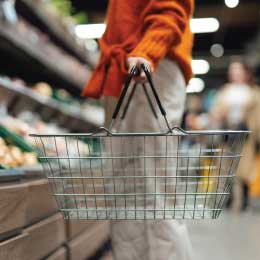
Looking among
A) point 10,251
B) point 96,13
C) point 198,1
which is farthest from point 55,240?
point 96,13

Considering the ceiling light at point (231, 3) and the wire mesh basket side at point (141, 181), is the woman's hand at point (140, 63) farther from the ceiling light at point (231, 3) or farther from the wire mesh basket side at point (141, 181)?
the ceiling light at point (231, 3)

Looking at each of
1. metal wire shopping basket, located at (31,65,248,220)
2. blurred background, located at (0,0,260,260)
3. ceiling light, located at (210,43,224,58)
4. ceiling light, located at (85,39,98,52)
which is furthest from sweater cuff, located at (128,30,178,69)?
ceiling light, located at (210,43,224,58)

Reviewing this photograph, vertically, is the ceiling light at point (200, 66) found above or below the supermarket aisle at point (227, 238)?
below

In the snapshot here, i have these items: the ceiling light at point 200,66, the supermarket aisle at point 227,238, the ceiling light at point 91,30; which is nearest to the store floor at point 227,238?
the supermarket aisle at point 227,238

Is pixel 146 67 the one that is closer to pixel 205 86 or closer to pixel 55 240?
pixel 55 240

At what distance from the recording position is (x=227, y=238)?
3.73 m

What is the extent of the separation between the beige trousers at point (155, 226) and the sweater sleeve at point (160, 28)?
0.47 ft

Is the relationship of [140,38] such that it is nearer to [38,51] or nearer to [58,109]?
[38,51]

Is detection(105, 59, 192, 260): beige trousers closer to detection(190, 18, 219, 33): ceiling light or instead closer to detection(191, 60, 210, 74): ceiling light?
detection(190, 18, 219, 33): ceiling light

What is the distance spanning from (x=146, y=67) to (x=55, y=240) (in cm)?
99

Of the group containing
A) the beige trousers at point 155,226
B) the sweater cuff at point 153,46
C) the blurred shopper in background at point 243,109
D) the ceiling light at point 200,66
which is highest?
the sweater cuff at point 153,46

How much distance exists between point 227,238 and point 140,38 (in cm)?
228

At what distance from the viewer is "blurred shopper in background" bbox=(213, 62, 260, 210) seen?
5566 mm

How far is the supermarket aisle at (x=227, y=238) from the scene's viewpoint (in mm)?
3129
